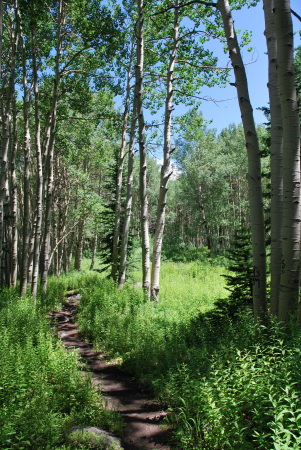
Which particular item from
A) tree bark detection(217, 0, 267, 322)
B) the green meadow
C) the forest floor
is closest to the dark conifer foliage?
the green meadow

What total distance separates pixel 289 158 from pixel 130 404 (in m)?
4.51

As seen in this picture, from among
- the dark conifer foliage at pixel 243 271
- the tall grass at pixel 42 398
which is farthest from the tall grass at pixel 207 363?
the tall grass at pixel 42 398

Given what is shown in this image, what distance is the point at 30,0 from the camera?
29.3 ft

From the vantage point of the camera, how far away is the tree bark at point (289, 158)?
434 cm

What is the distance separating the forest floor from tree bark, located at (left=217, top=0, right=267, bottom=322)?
2253mm

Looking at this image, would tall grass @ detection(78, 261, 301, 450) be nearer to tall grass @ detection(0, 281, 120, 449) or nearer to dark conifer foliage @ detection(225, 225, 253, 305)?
dark conifer foliage @ detection(225, 225, 253, 305)

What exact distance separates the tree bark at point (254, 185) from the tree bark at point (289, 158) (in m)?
0.66

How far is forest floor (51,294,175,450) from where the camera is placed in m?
3.89

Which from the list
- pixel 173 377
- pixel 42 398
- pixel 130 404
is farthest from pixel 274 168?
pixel 42 398

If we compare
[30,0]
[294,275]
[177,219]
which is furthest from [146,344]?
[177,219]

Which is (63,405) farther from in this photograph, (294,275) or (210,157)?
(210,157)

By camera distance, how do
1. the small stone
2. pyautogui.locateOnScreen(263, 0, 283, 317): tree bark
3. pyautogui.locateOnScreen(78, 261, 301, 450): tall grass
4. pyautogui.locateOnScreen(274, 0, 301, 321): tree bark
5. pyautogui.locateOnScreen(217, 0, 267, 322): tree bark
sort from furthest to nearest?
pyautogui.locateOnScreen(217, 0, 267, 322): tree bark → pyautogui.locateOnScreen(263, 0, 283, 317): tree bark → pyautogui.locateOnScreen(274, 0, 301, 321): tree bark → the small stone → pyautogui.locateOnScreen(78, 261, 301, 450): tall grass

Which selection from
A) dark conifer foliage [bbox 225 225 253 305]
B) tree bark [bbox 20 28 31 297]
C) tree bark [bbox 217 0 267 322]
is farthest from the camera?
tree bark [bbox 20 28 31 297]

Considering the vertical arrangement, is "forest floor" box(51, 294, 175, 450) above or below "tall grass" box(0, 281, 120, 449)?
below
